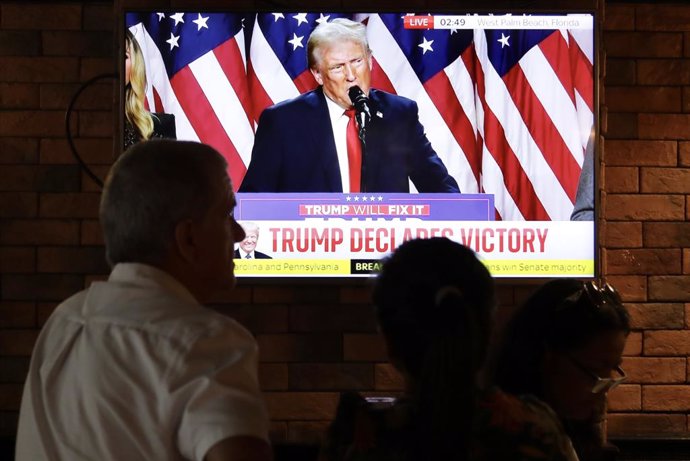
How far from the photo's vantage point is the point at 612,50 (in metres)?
3.34

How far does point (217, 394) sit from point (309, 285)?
189cm

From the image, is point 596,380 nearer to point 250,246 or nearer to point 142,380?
point 142,380

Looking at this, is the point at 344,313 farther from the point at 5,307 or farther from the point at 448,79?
the point at 5,307

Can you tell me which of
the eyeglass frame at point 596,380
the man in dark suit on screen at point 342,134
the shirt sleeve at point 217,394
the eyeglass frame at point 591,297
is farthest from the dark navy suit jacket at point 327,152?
the shirt sleeve at point 217,394

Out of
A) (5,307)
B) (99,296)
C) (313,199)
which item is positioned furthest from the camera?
(5,307)

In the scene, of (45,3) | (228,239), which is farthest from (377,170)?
(228,239)

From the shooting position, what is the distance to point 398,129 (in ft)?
9.89

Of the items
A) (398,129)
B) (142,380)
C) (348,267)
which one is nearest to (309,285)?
(348,267)

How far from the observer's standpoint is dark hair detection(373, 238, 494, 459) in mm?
1198

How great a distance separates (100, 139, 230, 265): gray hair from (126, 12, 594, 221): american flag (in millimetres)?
1724

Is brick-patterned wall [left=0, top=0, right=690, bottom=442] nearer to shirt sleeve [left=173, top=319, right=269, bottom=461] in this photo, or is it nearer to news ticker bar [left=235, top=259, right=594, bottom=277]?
news ticker bar [left=235, top=259, right=594, bottom=277]

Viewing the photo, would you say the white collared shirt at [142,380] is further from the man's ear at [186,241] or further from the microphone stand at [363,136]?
the microphone stand at [363,136]

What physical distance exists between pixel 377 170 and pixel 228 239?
169 centimetres

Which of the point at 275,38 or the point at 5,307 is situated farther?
the point at 5,307
